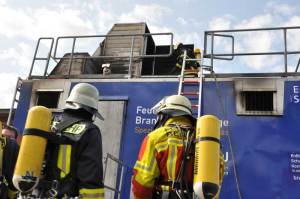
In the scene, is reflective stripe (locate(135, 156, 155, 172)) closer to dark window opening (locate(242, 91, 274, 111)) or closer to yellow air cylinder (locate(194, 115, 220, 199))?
yellow air cylinder (locate(194, 115, 220, 199))

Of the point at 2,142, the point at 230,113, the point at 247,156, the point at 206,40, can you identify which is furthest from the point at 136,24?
the point at 2,142

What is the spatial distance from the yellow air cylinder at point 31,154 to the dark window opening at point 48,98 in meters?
4.16

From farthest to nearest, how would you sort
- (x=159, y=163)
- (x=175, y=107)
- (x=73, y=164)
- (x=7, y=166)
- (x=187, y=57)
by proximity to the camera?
(x=187, y=57) < (x=7, y=166) < (x=175, y=107) < (x=159, y=163) < (x=73, y=164)

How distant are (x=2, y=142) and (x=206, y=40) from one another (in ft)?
14.0

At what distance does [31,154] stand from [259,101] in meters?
4.22

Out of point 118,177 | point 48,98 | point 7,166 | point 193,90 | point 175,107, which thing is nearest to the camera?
point 175,107

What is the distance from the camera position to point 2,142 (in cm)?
409

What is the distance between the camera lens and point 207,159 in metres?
3.32

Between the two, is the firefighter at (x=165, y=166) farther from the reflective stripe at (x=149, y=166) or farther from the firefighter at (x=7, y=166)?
the firefighter at (x=7, y=166)

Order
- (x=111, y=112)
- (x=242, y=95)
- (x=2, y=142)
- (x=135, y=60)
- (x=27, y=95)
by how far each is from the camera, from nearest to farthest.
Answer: (x=2, y=142)
(x=242, y=95)
(x=111, y=112)
(x=27, y=95)
(x=135, y=60)

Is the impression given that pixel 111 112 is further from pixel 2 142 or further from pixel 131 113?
pixel 2 142

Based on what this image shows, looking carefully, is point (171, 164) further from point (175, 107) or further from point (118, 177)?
point (118, 177)

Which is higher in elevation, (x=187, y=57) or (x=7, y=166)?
(x=187, y=57)

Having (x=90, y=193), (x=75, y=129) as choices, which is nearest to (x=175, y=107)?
(x=75, y=129)
